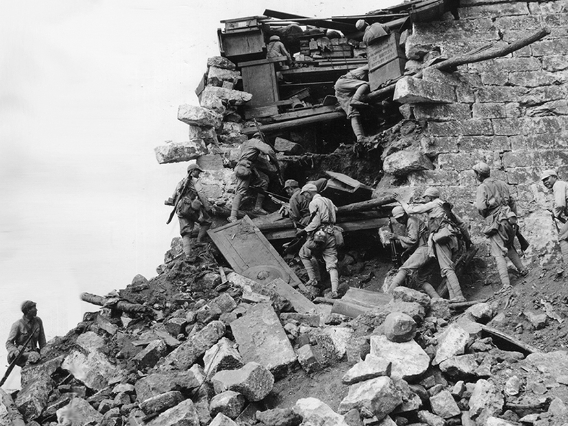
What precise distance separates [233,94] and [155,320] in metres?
5.68

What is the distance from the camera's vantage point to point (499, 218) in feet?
30.5

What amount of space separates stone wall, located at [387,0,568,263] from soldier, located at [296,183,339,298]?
147cm

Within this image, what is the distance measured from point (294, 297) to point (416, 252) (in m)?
1.84

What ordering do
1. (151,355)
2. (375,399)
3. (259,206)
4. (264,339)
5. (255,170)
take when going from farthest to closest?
(259,206) < (255,170) < (151,355) < (264,339) < (375,399)

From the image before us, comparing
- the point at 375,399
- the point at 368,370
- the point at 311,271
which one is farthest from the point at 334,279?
the point at 375,399

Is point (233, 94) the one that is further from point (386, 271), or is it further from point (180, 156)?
point (386, 271)

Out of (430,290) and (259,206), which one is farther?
(259,206)

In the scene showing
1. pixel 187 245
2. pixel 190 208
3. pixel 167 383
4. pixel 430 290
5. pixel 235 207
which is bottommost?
pixel 430 290

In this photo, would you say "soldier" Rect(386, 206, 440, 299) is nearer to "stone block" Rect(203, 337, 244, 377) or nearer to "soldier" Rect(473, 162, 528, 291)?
"soldier" Rect(473, 162, 528, 291)

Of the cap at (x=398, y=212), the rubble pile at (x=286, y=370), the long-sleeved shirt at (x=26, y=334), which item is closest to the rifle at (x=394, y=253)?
the cap at (x=398, y=212)

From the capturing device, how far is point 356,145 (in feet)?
41.8

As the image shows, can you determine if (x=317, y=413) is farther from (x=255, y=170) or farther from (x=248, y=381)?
(x=255, y=170)

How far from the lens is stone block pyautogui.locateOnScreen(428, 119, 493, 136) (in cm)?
1116

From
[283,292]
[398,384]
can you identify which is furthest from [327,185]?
[398,384]
